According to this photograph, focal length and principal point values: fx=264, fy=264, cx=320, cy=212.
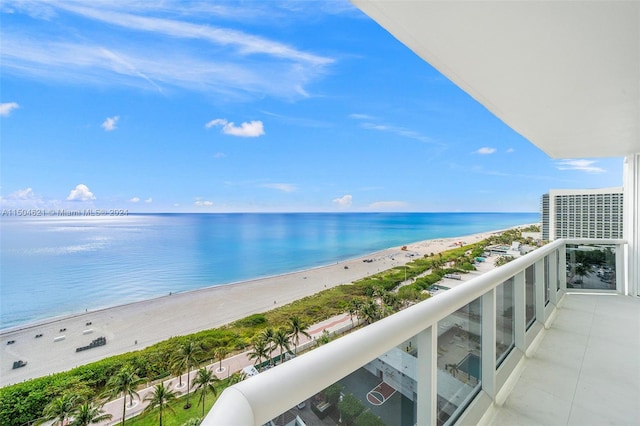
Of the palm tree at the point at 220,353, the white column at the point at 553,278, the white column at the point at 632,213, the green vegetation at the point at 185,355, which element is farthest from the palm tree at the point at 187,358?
the white column at the point at 632,213

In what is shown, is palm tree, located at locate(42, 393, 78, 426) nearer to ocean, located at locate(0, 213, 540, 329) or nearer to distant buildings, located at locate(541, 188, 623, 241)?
distant buildings, located at locate(541, 188, 623, 241)

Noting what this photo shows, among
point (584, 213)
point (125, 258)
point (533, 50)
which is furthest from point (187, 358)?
point (125, 258)

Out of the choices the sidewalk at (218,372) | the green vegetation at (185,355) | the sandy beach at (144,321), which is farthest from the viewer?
the sandy beach at (144,321)

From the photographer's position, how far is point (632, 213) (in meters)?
3.93

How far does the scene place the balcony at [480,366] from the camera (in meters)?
0.47

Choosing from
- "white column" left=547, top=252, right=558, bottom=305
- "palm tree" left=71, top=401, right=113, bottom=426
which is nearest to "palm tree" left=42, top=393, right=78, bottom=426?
"palm tree" left=71, top=401, right=113, bottom=426

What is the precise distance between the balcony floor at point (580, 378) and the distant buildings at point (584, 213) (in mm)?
2831

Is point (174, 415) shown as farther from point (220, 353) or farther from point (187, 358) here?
point (220, 353)

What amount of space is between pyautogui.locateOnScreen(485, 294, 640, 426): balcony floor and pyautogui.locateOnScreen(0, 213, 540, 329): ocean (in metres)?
20.2

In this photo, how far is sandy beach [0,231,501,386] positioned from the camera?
1044 centimetres

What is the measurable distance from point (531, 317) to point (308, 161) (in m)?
41.3

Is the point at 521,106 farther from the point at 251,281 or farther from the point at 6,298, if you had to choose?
the point at 6,298

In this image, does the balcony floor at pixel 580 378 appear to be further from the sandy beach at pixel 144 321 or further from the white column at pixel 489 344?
the sandy beach at pixel 144 321

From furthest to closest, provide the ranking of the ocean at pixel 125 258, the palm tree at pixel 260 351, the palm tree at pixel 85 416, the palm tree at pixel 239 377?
the ocean at pixel 125 258 < the palm tree at pixel 260 351 < the palm tree at pixel 85 416 < the palm tree at pixel 239 377
